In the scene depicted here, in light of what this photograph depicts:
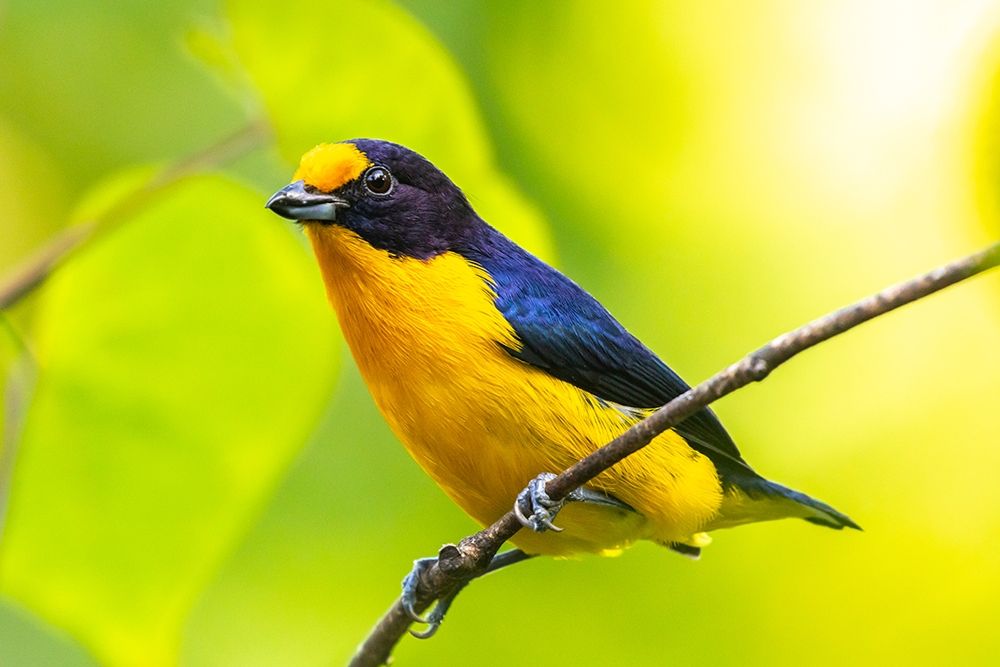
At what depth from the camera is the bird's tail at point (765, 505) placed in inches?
132

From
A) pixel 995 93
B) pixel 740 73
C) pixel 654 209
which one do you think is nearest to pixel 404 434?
pixel 995 93

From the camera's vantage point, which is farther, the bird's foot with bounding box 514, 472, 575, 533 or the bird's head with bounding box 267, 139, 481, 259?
the bird's head with bounding box 267, 139, 481, 259

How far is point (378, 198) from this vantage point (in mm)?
3090

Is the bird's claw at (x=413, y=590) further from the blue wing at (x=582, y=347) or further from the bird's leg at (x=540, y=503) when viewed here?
the blue wing at (x=582, y=347)

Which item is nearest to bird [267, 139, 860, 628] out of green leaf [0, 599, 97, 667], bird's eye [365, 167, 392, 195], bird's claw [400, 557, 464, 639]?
bird's eye [365, 167, 392, 195]

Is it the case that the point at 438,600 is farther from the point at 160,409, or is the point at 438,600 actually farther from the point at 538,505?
the point at 160,409

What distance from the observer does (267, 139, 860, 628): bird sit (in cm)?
279

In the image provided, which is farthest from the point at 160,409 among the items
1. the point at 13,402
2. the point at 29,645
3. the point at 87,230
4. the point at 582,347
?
the point at 29,645

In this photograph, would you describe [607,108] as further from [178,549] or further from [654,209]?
[178,549]

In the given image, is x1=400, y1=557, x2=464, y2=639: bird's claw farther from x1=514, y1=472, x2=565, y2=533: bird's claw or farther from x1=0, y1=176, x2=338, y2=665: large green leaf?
x1=0, y1=176, x2=338, y2=665: large green leaf

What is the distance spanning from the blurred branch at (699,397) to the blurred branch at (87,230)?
3.13ft

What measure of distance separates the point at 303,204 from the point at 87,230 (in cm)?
72

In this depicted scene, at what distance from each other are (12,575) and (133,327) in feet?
1.85

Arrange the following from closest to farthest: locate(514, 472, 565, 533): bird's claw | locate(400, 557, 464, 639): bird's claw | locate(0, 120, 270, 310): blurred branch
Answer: locate(0, 120, 270, 310): blurred branch < locate(514, 472, 565, 533): bird's claw < locate(400, 557, 464, 639): bird's claw
